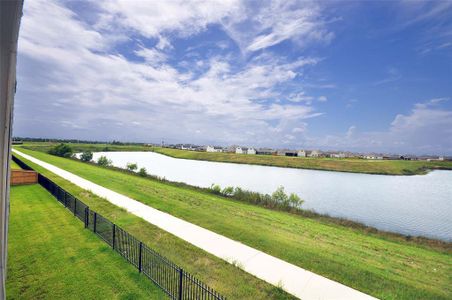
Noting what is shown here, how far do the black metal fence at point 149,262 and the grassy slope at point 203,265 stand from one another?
0.51 meters

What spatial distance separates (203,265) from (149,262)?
1.89 m

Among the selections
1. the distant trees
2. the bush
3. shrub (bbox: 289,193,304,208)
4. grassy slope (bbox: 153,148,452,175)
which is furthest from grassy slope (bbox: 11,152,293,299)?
grassy slope (bbox: 153,148,452,175)

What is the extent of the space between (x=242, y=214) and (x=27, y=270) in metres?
12.4

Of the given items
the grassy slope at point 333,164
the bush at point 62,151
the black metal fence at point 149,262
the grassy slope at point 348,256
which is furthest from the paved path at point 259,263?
the grassy slope at point 333,164

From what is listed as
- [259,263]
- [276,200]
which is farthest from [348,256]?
[276,200]

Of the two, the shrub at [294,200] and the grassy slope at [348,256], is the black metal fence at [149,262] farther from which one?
the shrub at [294,200]

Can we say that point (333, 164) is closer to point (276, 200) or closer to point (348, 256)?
point (276, 200)

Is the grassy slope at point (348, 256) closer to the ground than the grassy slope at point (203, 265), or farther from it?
closer to the ground

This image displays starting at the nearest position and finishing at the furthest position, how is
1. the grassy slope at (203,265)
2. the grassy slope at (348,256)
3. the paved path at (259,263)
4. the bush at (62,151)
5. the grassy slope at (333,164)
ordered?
the grassy slope at (203,265) → the paved path at (259,263) → the grassy slope at (348,256) → the bush at (62,151) → the grassy slope at (333,164)

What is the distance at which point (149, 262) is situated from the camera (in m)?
8.48

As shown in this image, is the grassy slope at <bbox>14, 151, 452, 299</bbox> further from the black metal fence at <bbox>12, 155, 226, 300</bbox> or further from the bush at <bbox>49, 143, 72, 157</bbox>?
the bush at <bbox>49, 143, 72, 157</bbox>

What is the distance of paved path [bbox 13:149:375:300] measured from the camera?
7.38m

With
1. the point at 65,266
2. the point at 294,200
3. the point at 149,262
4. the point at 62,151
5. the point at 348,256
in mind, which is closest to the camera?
the point at 65,266

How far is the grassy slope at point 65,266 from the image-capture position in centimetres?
696
